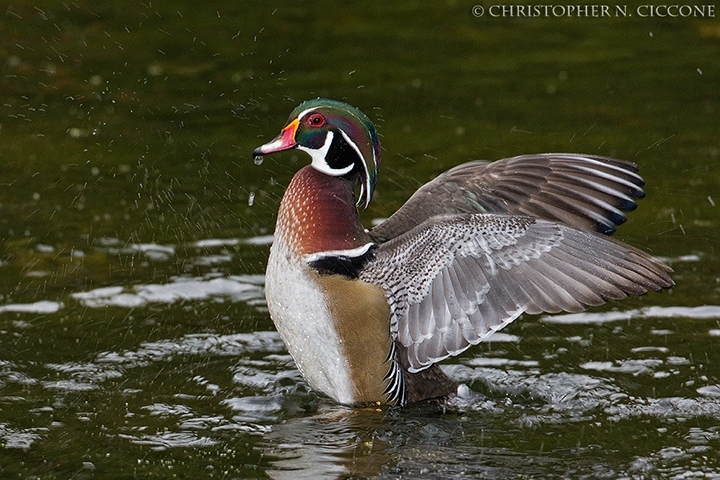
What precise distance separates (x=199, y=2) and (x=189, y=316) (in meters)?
6.58

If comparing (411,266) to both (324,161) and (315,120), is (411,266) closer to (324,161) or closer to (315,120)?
(324,161)

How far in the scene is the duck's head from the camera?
6281mm

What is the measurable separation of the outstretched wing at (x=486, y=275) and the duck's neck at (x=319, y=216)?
0.20 m

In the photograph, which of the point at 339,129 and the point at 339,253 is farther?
the point at 339,129

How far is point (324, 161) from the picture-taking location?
6328 millimetres

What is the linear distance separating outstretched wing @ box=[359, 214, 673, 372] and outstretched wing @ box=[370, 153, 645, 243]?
488 millimetres

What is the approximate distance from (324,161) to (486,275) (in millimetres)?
1089

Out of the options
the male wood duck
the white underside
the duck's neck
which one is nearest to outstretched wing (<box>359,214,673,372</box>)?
the male wood duck

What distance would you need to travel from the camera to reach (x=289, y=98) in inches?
431

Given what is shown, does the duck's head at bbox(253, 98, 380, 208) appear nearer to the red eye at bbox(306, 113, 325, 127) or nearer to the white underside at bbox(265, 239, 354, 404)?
the red eye at bbox(306, 113, 325, 127)

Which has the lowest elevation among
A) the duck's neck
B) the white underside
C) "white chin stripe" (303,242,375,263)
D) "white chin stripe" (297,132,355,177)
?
the white underside

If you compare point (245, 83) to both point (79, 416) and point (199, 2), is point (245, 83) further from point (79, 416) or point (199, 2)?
point (79, 416)

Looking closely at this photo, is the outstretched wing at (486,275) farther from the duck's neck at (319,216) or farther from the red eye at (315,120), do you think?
the red eye at (315,120)

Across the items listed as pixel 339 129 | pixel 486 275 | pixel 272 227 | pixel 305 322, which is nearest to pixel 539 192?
pixel 486 275
